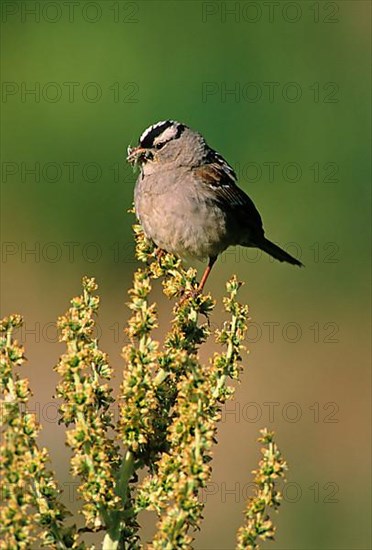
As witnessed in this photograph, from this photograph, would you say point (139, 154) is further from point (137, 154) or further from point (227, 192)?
point (227, 192)

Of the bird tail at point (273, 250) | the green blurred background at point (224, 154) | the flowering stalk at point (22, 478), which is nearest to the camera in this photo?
the flowering stalk at point (22, 478)

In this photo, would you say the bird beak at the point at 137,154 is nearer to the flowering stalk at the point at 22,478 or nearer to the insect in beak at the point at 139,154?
the insect in beak at the point at 139,154

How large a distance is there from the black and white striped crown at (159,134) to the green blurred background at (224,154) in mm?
3335

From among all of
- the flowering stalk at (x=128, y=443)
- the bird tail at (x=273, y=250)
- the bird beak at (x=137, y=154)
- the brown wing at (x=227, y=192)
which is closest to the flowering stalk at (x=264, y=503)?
the flowering stalk at (x=128, y=443)

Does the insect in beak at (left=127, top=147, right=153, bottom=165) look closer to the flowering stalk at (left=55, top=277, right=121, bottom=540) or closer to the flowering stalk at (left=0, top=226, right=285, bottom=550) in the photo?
the flowering stalk at (left=0, top=226, right=285, bottom=550)

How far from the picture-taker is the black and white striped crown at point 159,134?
5.40 meters

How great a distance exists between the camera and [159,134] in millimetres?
5398

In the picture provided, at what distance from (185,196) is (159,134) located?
12.2 inches

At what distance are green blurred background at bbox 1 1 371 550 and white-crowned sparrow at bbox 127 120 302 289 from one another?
2.99 metres

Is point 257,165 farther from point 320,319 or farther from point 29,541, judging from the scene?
point 29,541

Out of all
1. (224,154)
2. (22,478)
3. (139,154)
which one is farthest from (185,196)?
(224,154)

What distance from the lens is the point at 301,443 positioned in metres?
8.16

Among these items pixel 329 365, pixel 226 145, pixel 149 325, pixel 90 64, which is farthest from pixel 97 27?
pixel 149 325

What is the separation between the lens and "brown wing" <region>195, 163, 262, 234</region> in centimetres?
569
